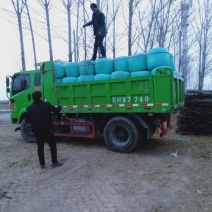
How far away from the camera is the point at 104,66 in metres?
6.21

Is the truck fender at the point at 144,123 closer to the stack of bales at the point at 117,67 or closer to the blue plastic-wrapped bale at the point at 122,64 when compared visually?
the stack of bales at the point at 117,67

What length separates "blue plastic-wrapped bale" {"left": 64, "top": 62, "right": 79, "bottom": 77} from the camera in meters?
6.66

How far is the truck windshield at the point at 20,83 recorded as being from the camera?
7336 millimetres

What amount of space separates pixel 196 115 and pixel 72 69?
471cm

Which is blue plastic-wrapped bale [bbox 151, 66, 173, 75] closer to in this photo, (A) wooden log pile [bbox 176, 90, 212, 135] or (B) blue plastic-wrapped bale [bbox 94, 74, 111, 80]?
(B) blue plastic-wrapped bale [bbox 94, 74, 111, 80]

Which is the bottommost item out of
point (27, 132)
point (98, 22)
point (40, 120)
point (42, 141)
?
point (27, 132)

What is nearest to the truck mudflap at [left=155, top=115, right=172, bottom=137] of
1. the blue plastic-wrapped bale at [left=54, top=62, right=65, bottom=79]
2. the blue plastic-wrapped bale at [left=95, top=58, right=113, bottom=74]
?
the blue plastic-wrapped bale at [left=95, top=58, right=113, bottom=74]

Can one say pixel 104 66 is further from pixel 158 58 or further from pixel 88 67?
pixel 158 58

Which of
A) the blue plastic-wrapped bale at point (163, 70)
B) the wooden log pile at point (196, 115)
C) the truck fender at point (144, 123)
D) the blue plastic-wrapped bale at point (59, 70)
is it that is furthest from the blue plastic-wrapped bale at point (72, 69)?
the wooden log pile at point (196, 115)

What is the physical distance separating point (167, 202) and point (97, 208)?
1033 mm

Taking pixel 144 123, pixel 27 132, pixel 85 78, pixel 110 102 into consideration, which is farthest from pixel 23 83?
pixel 144 123

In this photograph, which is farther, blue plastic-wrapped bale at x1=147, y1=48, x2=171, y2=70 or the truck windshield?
the truck windshield

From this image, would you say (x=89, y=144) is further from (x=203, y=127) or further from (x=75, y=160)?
(x=203, y=127)

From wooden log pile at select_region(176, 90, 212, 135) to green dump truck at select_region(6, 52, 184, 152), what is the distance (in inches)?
71.2
